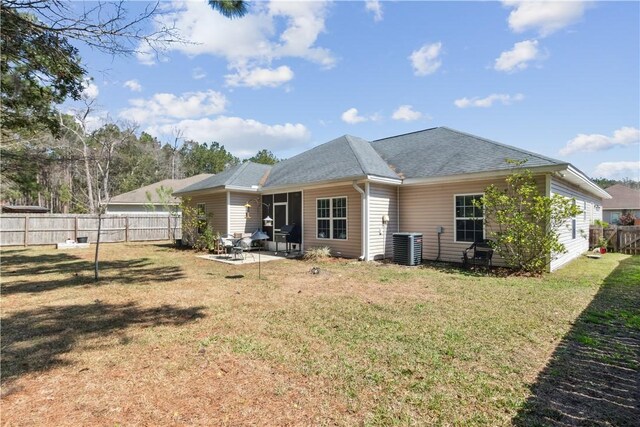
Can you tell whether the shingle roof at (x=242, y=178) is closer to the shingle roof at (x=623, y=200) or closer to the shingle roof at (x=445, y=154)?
the shingle roof at (x=445, y=154)

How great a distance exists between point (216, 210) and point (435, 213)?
9.65 meters

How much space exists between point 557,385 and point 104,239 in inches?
887

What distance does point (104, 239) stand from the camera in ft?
64.7

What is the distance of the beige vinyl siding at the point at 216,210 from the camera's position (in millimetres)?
14516

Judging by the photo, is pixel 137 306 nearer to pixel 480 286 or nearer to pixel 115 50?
pixel 115 50

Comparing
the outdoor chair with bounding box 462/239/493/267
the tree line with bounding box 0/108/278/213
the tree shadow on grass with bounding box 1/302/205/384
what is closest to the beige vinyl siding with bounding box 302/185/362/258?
the outdoor chair with bounding box 462/239/493/267

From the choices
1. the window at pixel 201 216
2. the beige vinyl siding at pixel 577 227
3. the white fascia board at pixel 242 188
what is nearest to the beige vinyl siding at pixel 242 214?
the white fascia board at pixel 242 188

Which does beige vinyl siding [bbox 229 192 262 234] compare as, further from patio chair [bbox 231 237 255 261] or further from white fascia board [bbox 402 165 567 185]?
white fascia board [bbox 402 165 567 185]

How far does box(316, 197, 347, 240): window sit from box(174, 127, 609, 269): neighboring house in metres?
0.04

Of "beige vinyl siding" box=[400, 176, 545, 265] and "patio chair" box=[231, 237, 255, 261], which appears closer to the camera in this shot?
"beige vinyl siding" box=[400, 176, 545, 265]

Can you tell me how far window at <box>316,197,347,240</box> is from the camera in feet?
38.4

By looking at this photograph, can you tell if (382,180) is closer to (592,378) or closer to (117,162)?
(592,378)

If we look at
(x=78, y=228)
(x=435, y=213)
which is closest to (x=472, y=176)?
(x=435, y=213)

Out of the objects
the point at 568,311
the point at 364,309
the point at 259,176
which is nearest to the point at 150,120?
the point at 259,176
